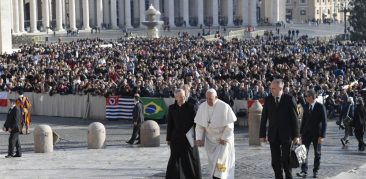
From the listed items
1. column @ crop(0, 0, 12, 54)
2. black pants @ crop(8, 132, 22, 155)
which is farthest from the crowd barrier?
column @ crop(0, 0, 12, 54)

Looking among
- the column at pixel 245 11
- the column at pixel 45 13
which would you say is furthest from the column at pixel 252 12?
the column at pixel 45 13

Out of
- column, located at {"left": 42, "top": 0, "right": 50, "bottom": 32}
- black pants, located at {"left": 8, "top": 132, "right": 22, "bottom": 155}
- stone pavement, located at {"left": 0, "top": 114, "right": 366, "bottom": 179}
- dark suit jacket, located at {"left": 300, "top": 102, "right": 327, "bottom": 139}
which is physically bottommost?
stone pavement, located at {"left": 0, "top": 114, "right": 366, "bottom": 179}

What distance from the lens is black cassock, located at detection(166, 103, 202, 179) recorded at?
46.3ft

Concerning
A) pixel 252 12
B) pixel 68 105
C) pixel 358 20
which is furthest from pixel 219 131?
pixel 252 12

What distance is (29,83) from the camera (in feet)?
114

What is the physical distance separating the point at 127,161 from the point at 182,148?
5154 millimetres

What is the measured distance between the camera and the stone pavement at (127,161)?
16.8 metres

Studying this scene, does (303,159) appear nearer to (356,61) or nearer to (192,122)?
(192,122)

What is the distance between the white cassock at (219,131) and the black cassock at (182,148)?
1.49 ft

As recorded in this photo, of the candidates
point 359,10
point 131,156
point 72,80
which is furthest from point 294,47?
point 131,156

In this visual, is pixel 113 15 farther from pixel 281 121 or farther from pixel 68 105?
pixel 281 121

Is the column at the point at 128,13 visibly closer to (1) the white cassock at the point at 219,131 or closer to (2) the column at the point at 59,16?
(2) the column at the point at 59,16

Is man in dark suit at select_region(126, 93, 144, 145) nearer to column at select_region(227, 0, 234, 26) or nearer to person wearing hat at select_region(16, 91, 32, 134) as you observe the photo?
person wearing hat at select_region(16, 91, 32, 134)

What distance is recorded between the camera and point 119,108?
3112 cm
